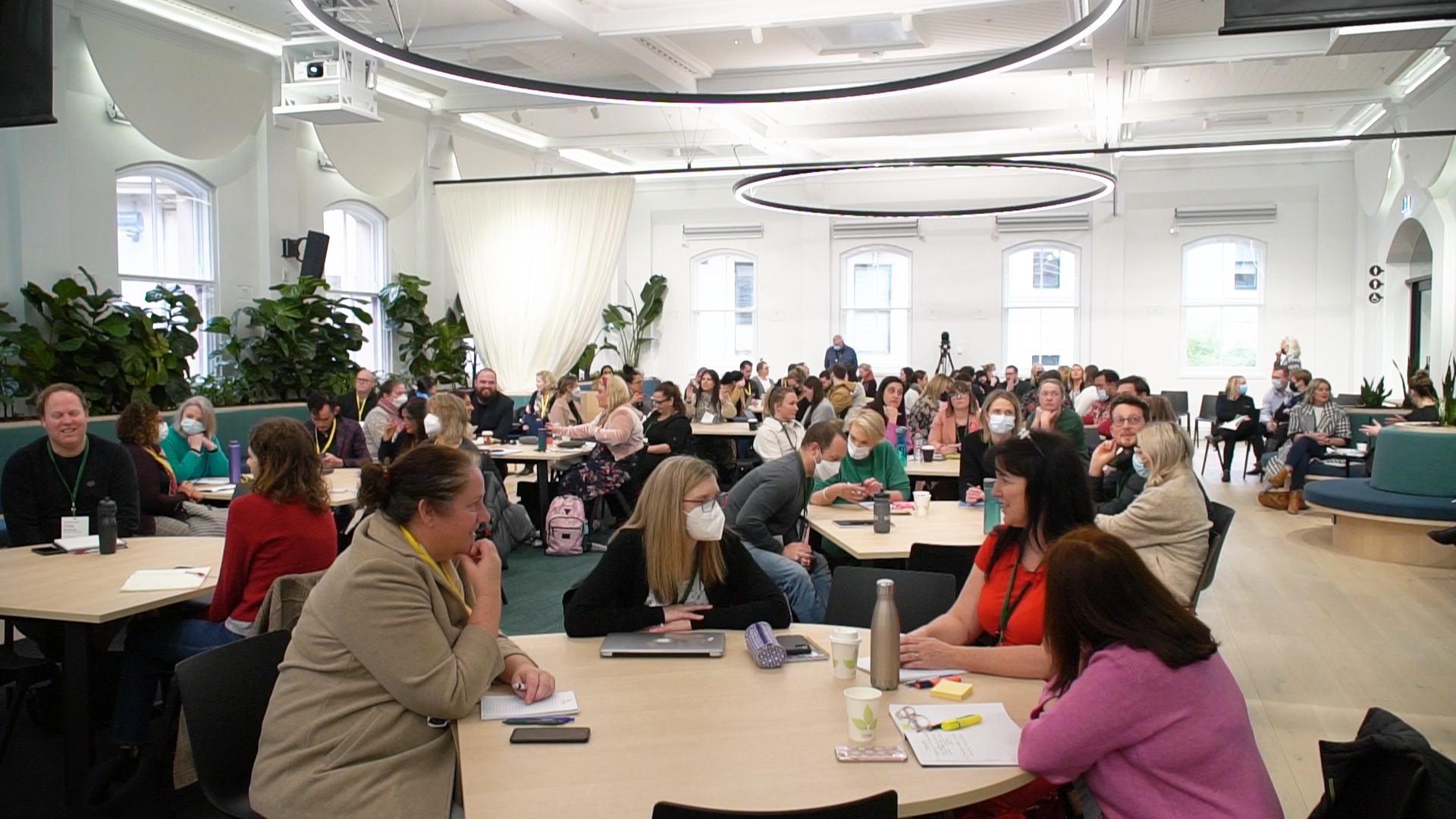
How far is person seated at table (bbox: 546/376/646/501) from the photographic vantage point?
25.9 ft

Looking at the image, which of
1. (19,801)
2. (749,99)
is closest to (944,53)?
(749,99)

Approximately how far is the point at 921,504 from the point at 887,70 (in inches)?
280

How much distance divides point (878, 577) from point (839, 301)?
15.6 metres

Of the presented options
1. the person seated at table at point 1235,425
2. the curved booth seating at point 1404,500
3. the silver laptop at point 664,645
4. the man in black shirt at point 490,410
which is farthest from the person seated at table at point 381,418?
the person seated at table at point 1235,425

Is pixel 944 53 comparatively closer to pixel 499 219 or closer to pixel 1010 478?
pixel 499 219

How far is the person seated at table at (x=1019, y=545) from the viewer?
2.91 metres

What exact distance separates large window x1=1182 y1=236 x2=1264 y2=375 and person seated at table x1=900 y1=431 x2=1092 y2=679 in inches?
628

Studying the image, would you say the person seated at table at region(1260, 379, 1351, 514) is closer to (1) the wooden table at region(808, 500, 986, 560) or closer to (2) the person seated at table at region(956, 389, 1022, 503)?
(2) the person seated at table at region(956, 389, 1022, 503)

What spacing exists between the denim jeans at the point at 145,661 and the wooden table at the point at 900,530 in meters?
2.43

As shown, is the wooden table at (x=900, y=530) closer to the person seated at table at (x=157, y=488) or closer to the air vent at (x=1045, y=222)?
the person seated at table at (x=157, y=488)

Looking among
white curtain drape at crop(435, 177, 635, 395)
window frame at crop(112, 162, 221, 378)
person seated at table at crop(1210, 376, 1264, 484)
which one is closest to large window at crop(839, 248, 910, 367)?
white curtain drape at crop(435, 177, 635, 395)

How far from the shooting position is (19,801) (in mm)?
3441

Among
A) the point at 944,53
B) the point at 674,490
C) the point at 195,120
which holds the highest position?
the point at 944,53

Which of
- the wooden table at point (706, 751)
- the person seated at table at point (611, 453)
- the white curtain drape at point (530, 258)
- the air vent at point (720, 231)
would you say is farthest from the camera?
the air vent at point (720, 231)
